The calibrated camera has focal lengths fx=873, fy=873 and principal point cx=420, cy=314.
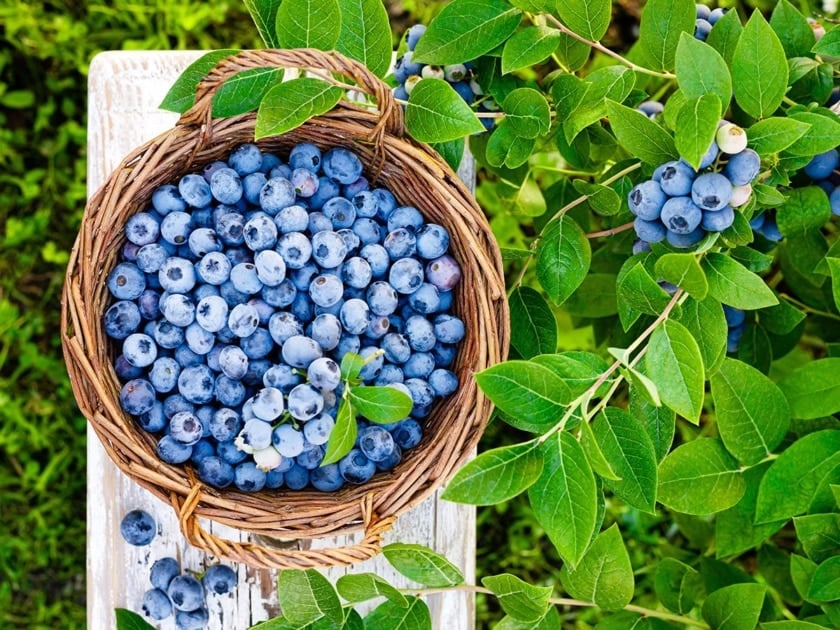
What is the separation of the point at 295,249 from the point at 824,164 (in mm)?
771

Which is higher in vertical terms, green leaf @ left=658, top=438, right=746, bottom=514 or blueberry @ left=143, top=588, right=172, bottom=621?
green leaf @ left=658, top=438, right=746, bottom=514

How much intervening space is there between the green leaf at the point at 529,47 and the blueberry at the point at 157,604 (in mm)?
975

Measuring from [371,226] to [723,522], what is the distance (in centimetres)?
67

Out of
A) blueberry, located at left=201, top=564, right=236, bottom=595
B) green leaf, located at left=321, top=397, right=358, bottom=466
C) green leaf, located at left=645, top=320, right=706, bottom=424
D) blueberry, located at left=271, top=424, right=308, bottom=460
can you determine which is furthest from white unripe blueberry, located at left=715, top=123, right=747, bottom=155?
blueberry, located at left=201, top=564, right=236, bottom=595

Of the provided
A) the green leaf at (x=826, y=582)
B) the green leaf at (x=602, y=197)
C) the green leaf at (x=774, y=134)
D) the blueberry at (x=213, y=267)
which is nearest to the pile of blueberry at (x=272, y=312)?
the blueberry at (x=213, y=267)

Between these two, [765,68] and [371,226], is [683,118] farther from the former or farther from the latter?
[371,226]

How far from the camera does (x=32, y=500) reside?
2.11m

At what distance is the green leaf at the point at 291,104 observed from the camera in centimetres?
109

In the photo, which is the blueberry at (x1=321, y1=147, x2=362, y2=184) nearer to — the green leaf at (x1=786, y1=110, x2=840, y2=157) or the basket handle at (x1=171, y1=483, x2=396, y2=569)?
the basket handle at (x1=171, y1=483, x2=396, y2=569)

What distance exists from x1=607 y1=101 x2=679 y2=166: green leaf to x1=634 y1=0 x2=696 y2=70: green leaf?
178 mm

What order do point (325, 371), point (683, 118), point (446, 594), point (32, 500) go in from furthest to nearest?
point (32, 500), point (446, 594), point (325, 371), point (683, 118)

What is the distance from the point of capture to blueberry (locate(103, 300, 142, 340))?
122 centimetres

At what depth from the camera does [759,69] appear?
3.48ft

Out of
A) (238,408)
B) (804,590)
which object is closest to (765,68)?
(804,590)
